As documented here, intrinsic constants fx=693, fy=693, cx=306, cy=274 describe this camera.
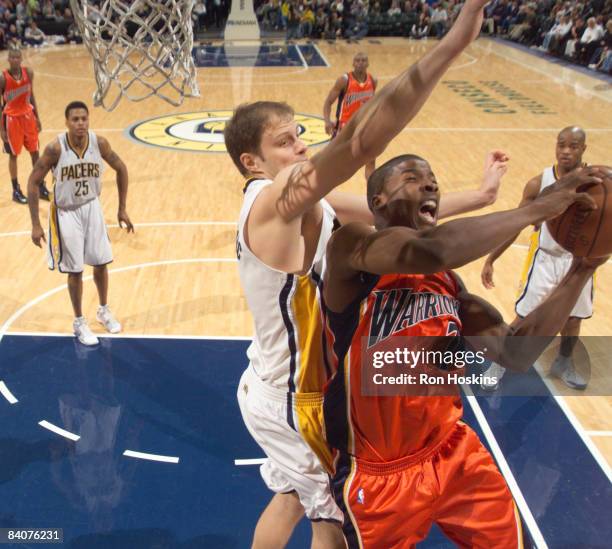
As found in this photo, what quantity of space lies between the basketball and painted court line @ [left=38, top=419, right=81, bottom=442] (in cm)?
299

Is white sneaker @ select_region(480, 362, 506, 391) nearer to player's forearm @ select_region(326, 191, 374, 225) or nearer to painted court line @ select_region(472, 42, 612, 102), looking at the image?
player's forearm @ select_region(326, 191, 374, 225)

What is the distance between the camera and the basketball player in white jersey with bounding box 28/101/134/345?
4.84 metres

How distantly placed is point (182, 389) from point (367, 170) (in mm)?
4810

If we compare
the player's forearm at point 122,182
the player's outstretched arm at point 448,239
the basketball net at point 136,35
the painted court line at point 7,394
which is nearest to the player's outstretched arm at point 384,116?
the player's outstretched arm at point 448,239

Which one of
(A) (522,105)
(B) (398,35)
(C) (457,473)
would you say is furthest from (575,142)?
(B) (398,35)

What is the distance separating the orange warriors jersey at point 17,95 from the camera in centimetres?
794

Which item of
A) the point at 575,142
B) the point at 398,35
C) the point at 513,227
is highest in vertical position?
the point at 513,227

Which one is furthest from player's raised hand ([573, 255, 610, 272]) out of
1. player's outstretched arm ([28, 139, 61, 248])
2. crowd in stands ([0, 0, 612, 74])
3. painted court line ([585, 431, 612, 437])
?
crowd in stands ([0, 0, 612, 74])

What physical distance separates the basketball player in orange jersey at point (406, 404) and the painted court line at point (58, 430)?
220cm

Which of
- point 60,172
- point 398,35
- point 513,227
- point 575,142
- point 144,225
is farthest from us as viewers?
point 398,35

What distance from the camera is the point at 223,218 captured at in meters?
7.63

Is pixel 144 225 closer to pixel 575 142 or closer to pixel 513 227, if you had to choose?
pixel 575 142

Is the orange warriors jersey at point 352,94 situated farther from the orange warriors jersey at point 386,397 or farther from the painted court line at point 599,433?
the orange warriors jersey at point 386,397

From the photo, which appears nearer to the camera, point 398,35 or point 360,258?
point 360,258
